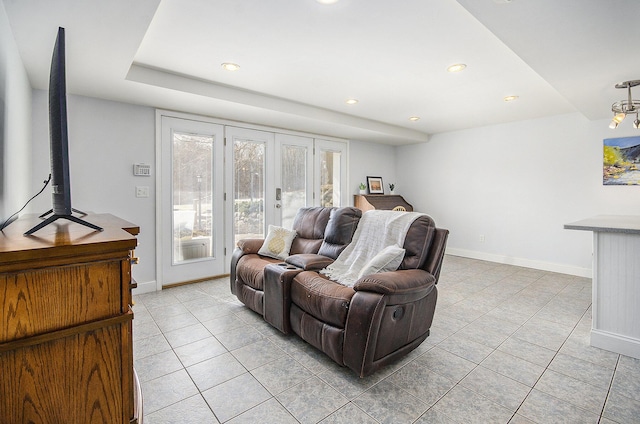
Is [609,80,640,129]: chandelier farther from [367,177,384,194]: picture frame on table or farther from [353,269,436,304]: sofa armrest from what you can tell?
[367,177,384,194]: picture frame on table

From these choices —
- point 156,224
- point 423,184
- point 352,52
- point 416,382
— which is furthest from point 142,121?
point 423,184

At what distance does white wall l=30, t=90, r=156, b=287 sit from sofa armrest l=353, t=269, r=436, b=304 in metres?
2.77

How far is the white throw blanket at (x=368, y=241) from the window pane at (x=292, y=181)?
2.12 meters

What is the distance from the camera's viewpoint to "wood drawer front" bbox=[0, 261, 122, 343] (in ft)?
2.61

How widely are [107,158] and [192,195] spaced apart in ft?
3.15

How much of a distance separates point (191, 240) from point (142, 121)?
4.94 feet

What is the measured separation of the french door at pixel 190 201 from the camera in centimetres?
361

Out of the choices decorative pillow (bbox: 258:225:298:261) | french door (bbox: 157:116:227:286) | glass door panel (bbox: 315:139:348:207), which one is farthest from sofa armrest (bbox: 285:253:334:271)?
glass door panel (bbox: 315:139:348:207)

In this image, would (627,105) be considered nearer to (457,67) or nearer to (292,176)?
(457,67)

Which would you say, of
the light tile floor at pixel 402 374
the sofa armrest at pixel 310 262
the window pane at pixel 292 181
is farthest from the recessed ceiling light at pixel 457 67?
the window pane at pixel 292 181

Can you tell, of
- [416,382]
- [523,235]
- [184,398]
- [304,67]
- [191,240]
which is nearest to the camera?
[184,398]

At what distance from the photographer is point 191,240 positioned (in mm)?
3863

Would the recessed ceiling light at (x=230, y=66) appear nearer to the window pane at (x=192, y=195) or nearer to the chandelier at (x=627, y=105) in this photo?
the window pane at (x=192, y=195)

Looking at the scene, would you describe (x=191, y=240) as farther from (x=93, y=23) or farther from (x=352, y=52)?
(x=352, y=52)
